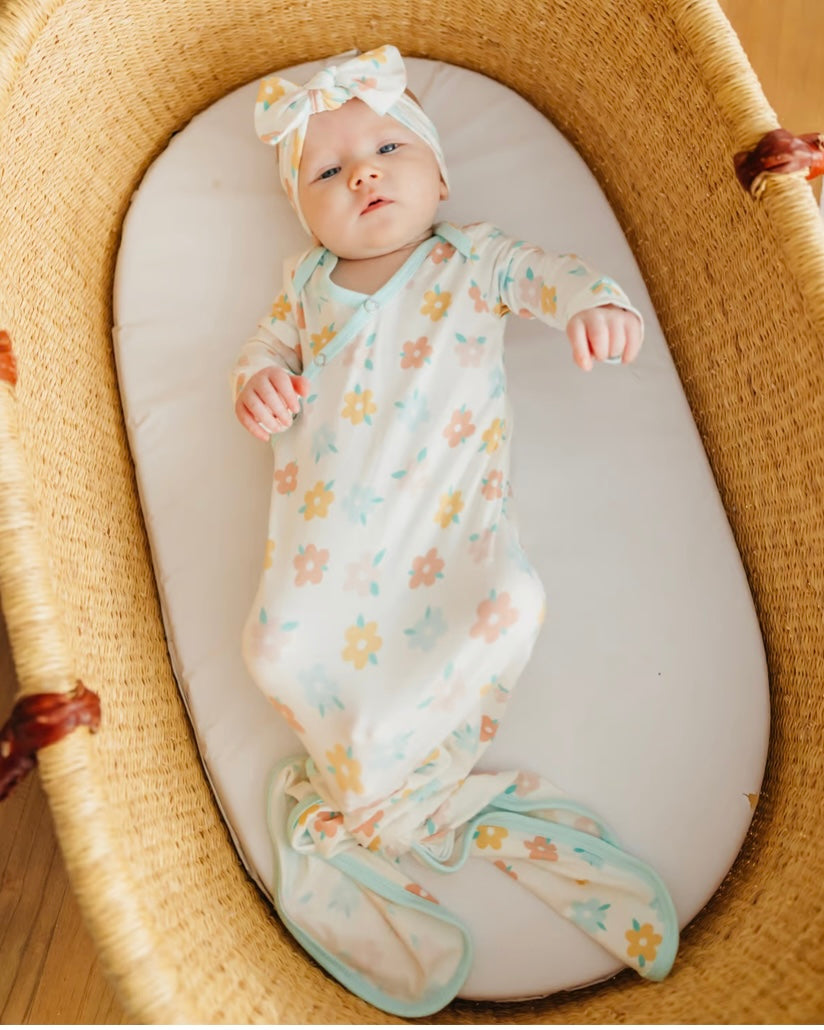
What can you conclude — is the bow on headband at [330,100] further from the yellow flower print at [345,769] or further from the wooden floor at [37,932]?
the wooden floor at [37,932]

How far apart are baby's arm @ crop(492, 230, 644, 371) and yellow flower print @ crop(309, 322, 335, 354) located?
22 cm

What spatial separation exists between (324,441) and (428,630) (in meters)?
0.27

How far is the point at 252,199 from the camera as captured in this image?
134cm

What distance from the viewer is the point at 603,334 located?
99 cm

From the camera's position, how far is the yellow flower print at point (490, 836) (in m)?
1.02

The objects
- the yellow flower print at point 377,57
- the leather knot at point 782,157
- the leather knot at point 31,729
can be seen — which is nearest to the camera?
the leather knot at point 31,729

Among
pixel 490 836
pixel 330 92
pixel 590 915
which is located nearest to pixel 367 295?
pixel 330 92

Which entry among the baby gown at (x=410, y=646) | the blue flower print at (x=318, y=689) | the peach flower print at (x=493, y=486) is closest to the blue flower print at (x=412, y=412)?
the baby gown at (x=410, y=646)

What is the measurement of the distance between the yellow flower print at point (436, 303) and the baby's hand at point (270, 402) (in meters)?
0.18

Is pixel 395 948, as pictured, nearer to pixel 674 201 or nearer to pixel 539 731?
pixel 539 731

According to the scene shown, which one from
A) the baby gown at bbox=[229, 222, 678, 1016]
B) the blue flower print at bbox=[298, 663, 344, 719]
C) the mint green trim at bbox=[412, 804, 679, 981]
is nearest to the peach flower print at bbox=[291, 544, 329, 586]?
the baby gown at bbox=[229, 222, 678, 1016]

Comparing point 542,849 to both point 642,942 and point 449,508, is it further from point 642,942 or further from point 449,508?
point 449,508

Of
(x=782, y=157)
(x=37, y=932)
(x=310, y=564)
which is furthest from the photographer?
(x=37, y=932)

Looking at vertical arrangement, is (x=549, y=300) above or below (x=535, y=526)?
above
